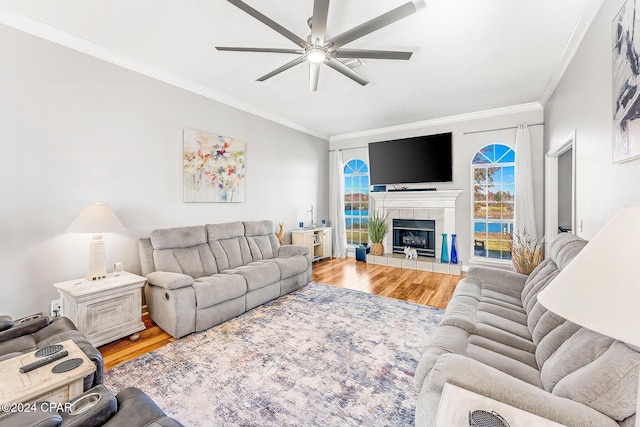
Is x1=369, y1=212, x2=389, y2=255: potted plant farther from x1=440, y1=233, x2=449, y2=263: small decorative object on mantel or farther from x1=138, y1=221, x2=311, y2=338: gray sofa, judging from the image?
x1=138, y1=221, x2=311, y2=338: gray sofa

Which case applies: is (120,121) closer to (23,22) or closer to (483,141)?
(23,22)

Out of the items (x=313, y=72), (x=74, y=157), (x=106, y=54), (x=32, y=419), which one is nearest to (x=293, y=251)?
(x=313, y=72)

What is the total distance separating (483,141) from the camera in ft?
15.7

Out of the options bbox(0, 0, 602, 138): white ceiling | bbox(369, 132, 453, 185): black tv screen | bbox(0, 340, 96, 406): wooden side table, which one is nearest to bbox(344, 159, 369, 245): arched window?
bbox(369, 132, 453, 185): black tv screen

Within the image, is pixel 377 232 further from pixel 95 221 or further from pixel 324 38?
pixel 95 221

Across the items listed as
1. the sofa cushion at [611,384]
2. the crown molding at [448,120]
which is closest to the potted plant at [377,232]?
the crown molding at [448,120]

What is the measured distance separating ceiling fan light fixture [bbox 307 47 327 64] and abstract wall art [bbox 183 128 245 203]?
213cm

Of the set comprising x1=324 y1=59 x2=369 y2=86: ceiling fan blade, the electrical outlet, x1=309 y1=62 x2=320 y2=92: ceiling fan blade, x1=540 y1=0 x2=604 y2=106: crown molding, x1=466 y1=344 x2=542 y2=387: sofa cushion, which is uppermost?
x1=540 y1=0 x2=604 y2=106: crown molding

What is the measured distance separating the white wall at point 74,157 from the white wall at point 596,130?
4.16 metres

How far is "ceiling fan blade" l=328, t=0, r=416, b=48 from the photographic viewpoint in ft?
5.77

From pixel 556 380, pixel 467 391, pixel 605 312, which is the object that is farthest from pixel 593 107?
pixel 467 391

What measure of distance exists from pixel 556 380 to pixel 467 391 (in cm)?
51

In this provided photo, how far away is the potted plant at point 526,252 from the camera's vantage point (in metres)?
3.59

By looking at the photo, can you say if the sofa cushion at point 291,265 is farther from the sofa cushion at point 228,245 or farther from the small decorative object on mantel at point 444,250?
the small decorative object on mantel at point 444,250
